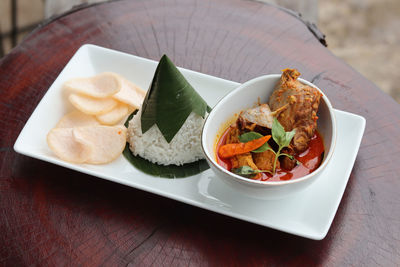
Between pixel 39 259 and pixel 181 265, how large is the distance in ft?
2.16

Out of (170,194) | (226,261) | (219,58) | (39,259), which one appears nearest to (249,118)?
(170,194)

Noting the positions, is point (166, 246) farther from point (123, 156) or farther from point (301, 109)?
point (301, 109)

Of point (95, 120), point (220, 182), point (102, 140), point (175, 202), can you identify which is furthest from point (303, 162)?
point (95, 120)

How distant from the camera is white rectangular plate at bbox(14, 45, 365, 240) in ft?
6.95

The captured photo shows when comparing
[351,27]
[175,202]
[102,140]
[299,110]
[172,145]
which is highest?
[299,110]

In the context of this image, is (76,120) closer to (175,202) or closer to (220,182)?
(175,202)

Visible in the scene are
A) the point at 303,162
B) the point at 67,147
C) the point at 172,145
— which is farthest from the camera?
the point at 172,145

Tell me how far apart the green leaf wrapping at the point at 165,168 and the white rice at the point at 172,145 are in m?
0.02

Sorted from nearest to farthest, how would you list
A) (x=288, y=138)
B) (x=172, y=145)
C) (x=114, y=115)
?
(x=288, y=138), (x=172, y=145), (x=114, y=115)

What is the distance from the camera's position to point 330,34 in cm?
552

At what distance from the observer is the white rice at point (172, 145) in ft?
8.05

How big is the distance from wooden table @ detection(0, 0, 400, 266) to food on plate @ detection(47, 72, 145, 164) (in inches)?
5.7

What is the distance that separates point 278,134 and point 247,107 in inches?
15.7

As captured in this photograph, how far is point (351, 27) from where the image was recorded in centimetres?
559
